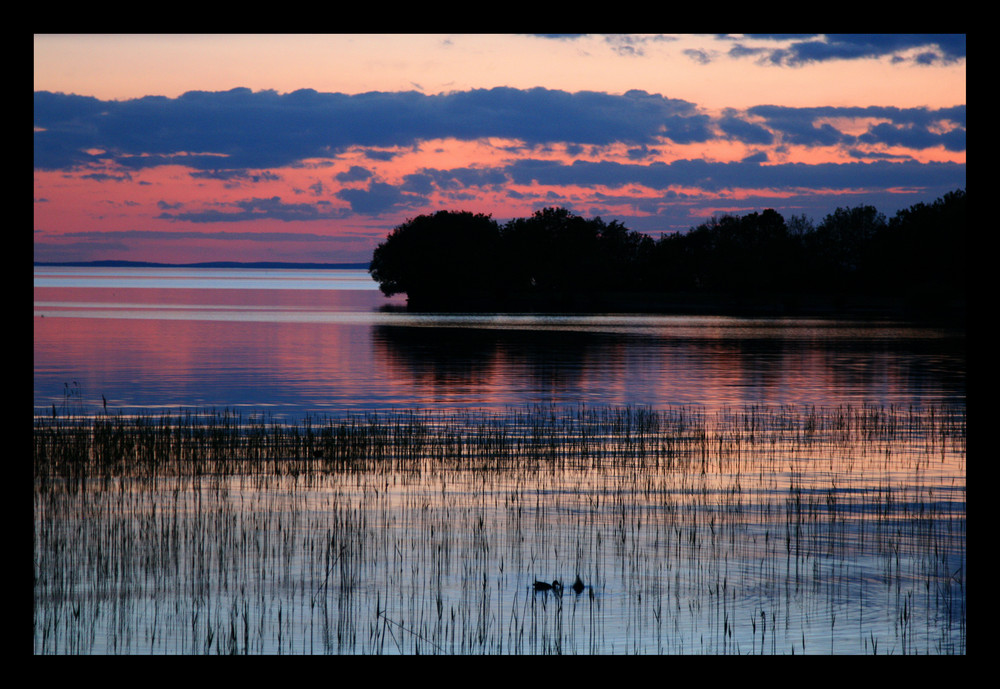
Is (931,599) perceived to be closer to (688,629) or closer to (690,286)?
(688,629)

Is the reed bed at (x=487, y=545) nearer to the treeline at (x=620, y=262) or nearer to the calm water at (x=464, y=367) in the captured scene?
the calm water at (x=464, y=367)

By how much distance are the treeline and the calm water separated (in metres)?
78.7

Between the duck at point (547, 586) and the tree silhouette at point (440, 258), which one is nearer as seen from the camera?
the duck at point (547, 586)

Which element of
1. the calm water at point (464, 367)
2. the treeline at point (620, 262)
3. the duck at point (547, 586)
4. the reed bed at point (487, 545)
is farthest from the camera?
the treeline at point (620, 262)

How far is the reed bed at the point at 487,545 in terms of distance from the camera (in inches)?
365

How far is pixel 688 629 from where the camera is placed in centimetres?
936

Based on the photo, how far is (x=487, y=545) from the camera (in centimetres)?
1209

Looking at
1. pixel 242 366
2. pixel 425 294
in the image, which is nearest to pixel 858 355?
pixel 242 366

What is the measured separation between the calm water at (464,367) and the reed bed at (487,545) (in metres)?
9.94

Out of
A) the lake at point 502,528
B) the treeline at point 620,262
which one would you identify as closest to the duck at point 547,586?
the lake at point 502,528

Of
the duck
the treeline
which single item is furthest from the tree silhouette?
the duck

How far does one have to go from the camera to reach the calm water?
104 ft

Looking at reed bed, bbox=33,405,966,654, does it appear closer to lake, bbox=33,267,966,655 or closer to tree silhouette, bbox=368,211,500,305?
lake, bbox=33,267,966,655

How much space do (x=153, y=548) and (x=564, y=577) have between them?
17.2ft
